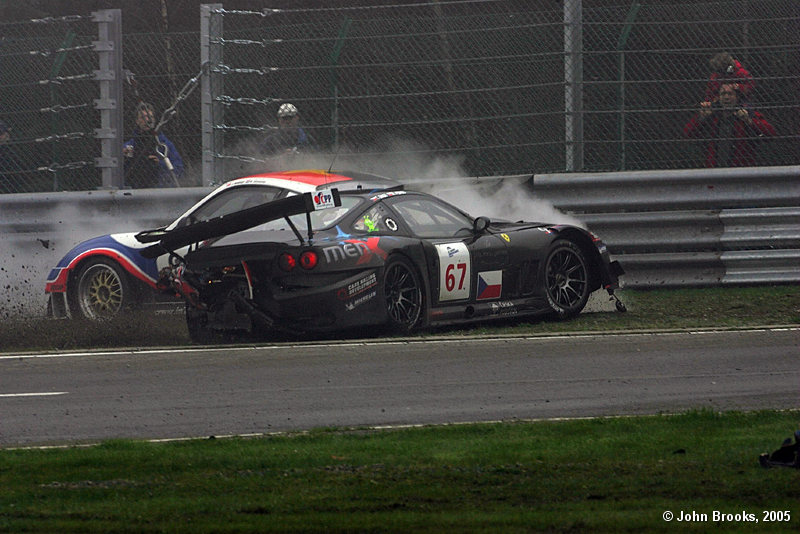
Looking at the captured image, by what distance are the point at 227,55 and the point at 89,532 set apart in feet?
34.5

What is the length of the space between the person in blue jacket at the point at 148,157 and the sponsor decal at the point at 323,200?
4925 millimetres

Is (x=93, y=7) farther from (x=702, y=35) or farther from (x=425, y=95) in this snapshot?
(x=702, y=35)

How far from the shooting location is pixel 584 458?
6168 mm

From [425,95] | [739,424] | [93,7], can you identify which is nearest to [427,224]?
[425,95]

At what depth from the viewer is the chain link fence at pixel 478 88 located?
14.2 metres

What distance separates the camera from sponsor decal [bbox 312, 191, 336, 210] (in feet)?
34.7

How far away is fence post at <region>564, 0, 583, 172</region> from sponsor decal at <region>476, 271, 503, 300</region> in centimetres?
272

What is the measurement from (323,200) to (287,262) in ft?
1.91

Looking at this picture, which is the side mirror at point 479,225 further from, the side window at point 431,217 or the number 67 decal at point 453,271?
the number 67 decal at point 453,271

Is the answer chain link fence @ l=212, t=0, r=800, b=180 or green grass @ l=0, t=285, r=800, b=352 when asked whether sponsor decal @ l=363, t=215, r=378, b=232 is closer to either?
green grass @ l=0, t=285, r=800, b=352

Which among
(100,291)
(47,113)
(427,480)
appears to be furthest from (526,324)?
(427,480)

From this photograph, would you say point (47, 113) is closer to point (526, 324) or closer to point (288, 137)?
point (288, 137)

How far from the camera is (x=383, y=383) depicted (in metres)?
9.06

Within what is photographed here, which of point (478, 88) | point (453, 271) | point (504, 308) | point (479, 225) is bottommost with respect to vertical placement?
point (504, 308)
